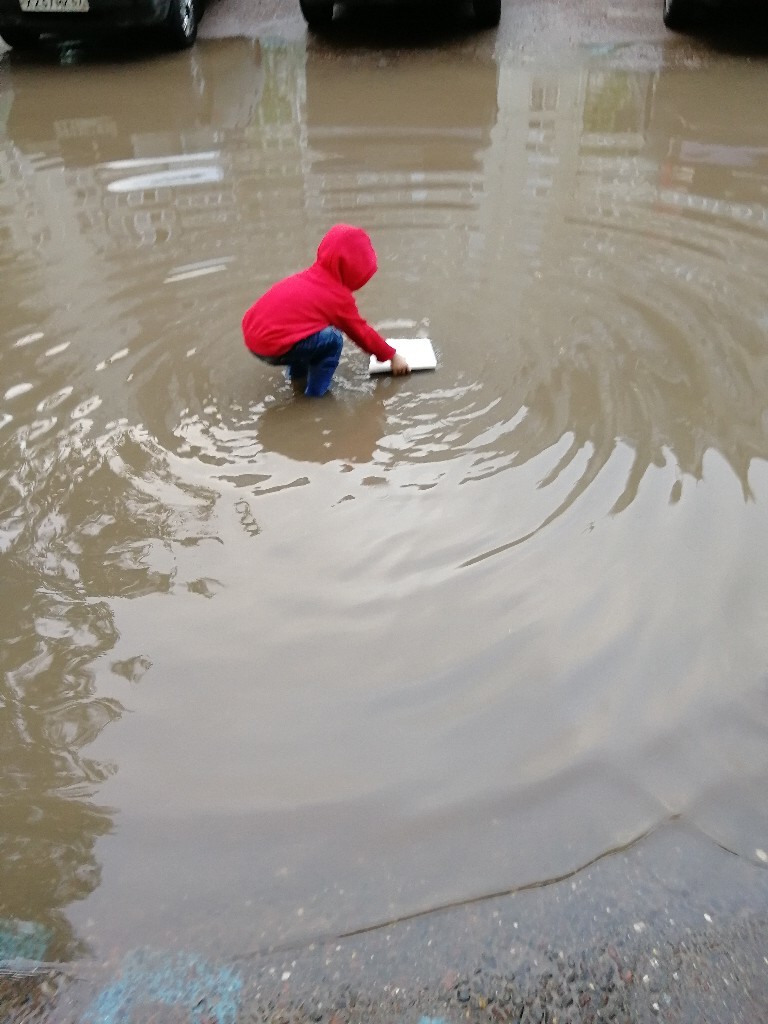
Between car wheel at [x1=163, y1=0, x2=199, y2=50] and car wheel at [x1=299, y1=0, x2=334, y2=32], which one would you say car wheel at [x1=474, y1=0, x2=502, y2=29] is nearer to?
car wheel at [x1=299, y1=0, x2=334, y2=32]

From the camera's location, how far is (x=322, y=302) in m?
3.91

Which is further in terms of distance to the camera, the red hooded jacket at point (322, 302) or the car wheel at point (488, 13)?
the car wheel at point (488, 13)

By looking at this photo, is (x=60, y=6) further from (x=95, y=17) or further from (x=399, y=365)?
(x=399, y=365)

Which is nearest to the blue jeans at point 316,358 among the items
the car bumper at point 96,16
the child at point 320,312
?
the child at point 320,312

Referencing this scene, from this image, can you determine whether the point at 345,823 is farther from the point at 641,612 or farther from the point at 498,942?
the point at 641,612

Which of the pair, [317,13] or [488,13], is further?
[317,13]

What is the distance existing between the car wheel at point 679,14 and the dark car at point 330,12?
1721 mm

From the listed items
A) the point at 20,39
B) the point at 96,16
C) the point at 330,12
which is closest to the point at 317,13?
the point at 330,12

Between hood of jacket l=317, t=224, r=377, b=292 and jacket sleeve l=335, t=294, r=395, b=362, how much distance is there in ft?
0.34

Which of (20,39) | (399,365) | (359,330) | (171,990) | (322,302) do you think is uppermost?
(20,39)

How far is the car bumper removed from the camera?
838 cm

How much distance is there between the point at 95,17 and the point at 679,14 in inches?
230

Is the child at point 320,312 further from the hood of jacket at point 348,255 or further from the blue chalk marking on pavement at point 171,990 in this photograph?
the blue chalk marking on pavement at point 171,990

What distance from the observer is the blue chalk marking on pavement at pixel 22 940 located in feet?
6.82
